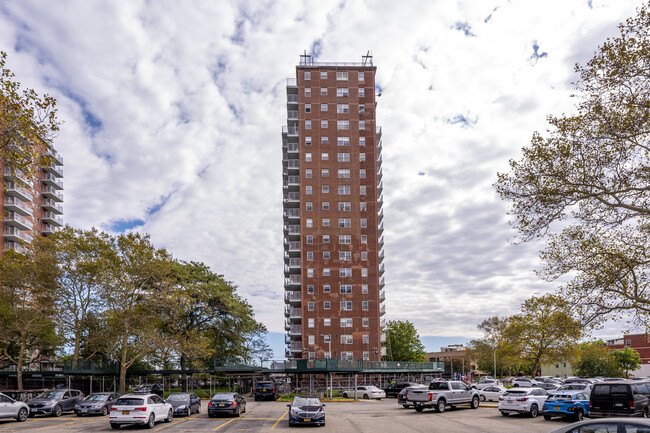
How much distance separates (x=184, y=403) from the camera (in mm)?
32656

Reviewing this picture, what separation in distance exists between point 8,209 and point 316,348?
191 feet

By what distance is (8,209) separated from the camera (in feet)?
296

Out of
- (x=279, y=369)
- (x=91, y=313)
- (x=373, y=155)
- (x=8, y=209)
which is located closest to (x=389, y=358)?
(x=373, y=155)

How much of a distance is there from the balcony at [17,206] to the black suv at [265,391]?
206ft

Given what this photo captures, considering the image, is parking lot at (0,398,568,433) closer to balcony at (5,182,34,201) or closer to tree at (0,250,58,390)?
tree at (0,250,58,390)

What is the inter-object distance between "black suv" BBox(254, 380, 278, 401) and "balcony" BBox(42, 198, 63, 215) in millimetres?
72295

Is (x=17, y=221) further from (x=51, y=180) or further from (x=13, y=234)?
(x=51, y=180)

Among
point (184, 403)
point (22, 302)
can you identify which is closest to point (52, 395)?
point (184, 403)

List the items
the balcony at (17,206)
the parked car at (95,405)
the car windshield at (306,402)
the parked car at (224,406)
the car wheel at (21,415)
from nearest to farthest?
the car windshield at (306,402) → the car wheel at (21,415) → the parked car at (224,406) → the parked car at (95,405) → the balcony at (17,206)

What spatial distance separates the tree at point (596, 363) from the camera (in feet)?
284

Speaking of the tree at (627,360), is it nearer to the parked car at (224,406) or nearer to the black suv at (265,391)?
the black suv at (265,391)

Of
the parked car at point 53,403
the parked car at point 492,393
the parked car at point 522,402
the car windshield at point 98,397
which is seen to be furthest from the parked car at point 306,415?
the parked car at point 492,393

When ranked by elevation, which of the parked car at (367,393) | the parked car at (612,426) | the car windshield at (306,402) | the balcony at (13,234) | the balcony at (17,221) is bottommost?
the parked car at (367,393)

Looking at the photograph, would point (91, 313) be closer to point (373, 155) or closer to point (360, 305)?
point (360, 305)
